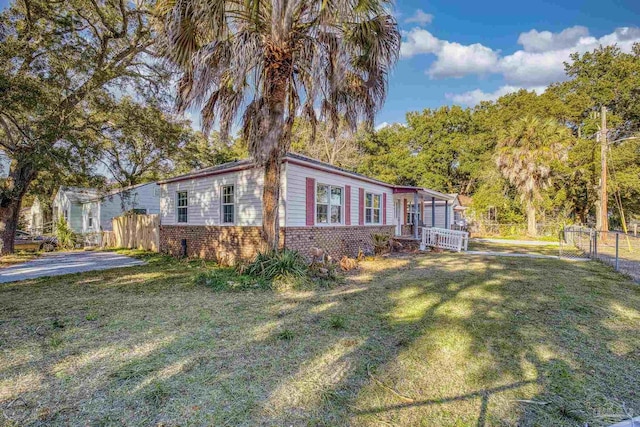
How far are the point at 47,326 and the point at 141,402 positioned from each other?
3.10 meters

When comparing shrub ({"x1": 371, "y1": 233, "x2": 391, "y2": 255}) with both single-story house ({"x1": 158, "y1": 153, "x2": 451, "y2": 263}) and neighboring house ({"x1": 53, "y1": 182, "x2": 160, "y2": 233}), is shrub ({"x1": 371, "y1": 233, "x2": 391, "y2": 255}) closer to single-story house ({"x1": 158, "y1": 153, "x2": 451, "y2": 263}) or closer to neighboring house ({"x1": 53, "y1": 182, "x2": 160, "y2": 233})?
single-story house ({"x1": 158, "y1": 153, "x2": 451, "y2": 263})

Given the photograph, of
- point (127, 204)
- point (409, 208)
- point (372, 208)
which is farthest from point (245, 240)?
point (127, 204)

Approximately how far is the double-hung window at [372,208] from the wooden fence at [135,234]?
924cm

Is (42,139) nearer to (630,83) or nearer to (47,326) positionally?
(47,326)

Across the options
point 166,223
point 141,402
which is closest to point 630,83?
point 166,223

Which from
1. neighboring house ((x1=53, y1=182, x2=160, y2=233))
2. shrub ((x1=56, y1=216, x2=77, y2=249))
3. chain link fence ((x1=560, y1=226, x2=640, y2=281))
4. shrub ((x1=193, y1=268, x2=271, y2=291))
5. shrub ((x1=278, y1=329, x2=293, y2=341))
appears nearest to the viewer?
shrub ((x1=278, y1=329, x2=293, y2=341))

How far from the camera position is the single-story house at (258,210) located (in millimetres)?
10320

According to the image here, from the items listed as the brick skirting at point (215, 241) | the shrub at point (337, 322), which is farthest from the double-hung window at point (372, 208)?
the shrub at point (337, 322)

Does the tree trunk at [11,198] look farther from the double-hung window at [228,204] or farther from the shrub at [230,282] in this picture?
the shrub at [230,282]

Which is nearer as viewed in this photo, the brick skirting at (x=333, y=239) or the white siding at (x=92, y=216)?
the brick skirting at (x=333, y=239)

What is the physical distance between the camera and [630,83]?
29.1 m

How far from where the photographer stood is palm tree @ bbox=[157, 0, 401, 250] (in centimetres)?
680

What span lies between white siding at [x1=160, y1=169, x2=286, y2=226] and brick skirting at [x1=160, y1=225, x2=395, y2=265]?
0.30m

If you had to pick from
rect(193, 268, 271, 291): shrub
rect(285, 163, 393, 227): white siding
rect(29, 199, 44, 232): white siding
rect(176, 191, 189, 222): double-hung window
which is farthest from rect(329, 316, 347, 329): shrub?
rect(29, 199, 44, 232): white siding
